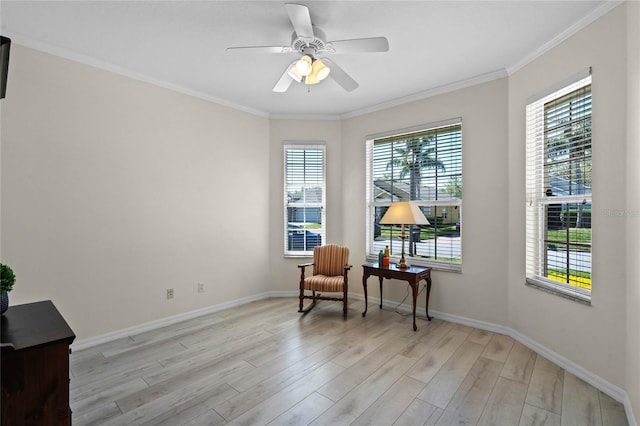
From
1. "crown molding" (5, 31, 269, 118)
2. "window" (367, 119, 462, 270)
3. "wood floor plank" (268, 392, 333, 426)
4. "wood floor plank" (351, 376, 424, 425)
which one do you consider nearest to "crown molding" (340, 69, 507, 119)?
"window" (367, 119, 462, 270)

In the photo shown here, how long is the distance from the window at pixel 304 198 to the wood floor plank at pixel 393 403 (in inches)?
105

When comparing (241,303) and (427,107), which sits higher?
(427,107)

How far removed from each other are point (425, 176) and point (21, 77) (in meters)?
4.12

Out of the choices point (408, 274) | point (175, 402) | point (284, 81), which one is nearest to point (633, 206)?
point (408, 274)

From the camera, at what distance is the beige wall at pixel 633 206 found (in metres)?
1.80

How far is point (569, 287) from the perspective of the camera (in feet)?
8.55

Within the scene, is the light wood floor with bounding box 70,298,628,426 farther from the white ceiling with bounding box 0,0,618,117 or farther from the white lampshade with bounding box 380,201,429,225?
the white ceiling with bounding box 0,0,618,117

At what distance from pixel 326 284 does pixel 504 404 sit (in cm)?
215

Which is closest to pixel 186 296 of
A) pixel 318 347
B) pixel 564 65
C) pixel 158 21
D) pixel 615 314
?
pixel 318 347

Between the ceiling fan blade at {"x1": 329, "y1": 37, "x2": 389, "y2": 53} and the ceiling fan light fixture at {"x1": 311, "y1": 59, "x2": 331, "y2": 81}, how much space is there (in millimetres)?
190

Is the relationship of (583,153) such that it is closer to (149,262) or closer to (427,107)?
(427,107)

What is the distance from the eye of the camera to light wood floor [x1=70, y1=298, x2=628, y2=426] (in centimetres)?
199

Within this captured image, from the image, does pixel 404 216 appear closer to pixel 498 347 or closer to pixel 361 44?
pixel 498 347

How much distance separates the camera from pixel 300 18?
80.9 inches
